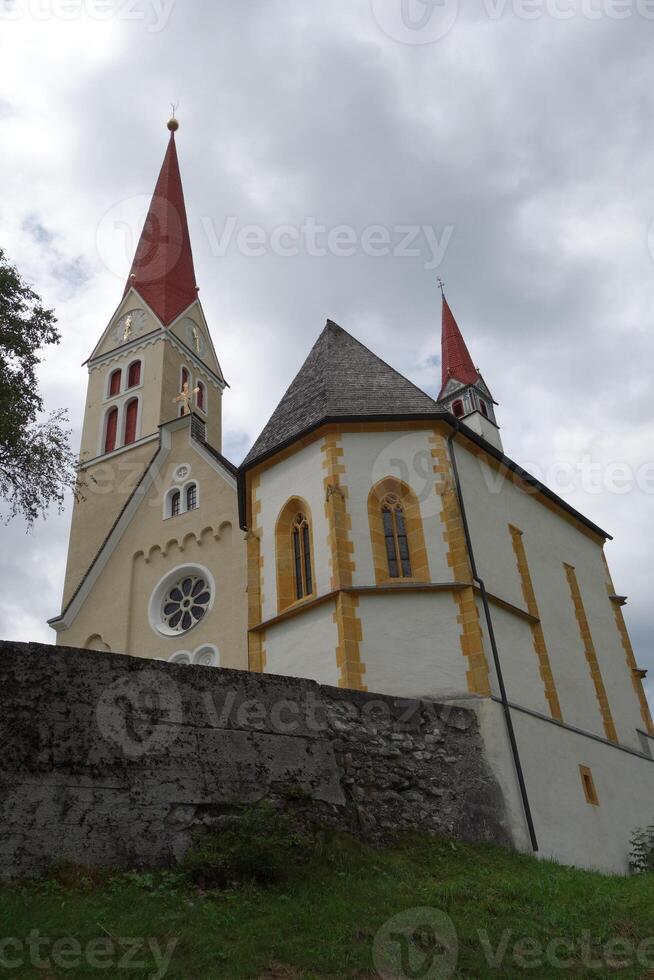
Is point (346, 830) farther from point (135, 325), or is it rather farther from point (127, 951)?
point (135, 325)

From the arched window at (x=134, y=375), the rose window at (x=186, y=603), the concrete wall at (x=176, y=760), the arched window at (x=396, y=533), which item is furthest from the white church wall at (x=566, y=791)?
the arched window at (x=134, y=375)

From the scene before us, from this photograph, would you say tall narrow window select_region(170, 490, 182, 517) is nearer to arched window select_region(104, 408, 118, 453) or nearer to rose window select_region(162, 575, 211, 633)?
rose window select_region(162, 575, 211, 633)

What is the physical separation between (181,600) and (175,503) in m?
3.23

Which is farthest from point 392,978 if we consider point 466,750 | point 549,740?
point 549,740

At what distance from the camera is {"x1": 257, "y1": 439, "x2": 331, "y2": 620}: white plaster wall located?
15086 mm

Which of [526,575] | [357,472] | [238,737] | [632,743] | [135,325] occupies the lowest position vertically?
[238,737]

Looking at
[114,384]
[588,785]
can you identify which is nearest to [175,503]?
[114,384]

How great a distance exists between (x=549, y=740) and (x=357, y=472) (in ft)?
18.7

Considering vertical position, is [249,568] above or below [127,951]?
above

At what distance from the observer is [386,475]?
15742mm

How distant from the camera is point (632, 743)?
17672 millimetres

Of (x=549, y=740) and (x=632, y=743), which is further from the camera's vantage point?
(x=632, y=743)

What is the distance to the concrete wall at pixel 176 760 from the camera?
776 centimetres

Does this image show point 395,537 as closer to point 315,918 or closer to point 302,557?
point 302,557
